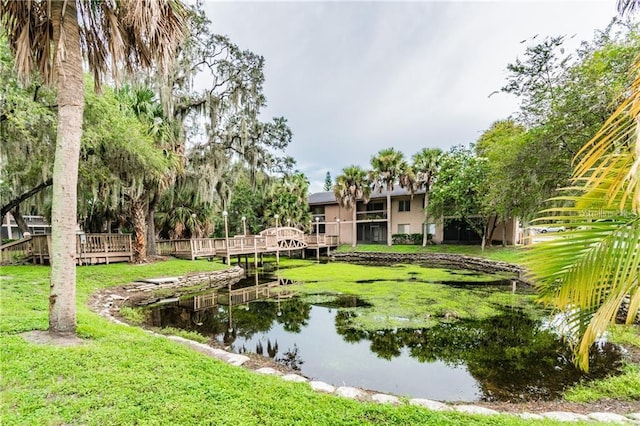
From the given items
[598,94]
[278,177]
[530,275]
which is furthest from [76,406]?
[278,177]

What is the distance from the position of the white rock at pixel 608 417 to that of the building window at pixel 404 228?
73.8 feet

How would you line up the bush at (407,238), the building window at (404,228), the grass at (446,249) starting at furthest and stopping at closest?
the building window at (404,228) → the bush at (407,238) → the grass at (446,249)

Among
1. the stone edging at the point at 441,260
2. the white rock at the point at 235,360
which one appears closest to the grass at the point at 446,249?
the stone edging at the point at 441,260

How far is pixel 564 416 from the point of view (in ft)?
10.8

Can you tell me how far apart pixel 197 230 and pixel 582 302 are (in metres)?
18.8

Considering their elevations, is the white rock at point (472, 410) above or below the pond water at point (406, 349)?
above

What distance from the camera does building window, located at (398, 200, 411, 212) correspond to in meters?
25.5

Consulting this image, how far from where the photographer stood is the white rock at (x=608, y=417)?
3.13 m

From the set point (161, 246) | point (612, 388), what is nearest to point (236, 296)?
point (161, 246)

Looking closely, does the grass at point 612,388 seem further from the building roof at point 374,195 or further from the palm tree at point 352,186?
the palm tree at point 352,186

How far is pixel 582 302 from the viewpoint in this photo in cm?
170

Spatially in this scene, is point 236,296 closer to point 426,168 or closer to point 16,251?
point 16,251

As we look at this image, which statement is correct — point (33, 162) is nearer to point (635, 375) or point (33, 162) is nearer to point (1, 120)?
point (1, 120)

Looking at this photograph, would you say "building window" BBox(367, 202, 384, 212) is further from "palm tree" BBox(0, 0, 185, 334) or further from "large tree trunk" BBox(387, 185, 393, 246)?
"palm tree" BBox(0, 0, 185, 334)
